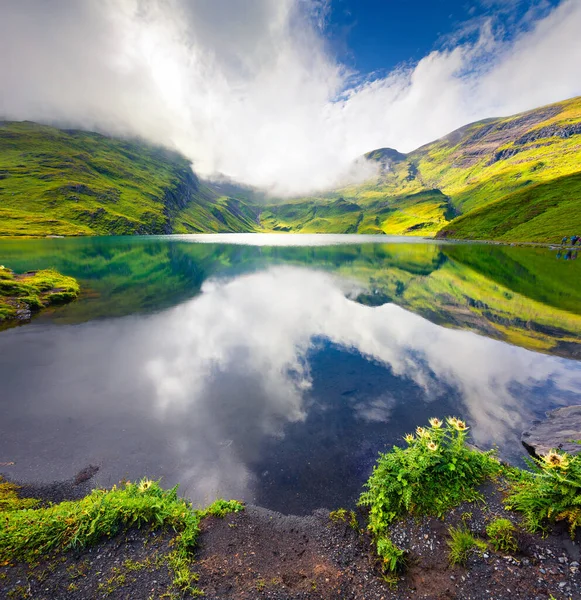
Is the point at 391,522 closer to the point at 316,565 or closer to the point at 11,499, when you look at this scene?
the point at 316,565

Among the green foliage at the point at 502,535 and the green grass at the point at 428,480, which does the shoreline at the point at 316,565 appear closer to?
the green foliage at the point at 502,535

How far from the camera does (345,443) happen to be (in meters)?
16.2

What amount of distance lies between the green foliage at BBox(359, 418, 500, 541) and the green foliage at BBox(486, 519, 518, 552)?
124cm

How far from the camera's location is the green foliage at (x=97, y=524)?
27.6ft

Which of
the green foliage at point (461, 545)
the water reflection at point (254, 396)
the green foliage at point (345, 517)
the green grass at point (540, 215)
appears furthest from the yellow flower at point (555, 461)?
the green grass at point (540, 215)

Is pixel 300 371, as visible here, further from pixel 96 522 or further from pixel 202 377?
pixel 96 522

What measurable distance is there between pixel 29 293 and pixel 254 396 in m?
47.6

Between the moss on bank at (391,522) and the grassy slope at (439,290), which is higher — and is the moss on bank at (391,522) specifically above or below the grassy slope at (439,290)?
below

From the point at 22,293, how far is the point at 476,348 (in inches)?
2588

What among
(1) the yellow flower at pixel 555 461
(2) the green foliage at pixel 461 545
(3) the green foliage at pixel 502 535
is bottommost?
(2) the green foliage at pixel 461 545

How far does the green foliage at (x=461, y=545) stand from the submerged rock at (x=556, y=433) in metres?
8.38

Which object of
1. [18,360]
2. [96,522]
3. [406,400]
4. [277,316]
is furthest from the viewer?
[277,316]

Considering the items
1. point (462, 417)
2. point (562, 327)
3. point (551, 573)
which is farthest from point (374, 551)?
point (562, 327)

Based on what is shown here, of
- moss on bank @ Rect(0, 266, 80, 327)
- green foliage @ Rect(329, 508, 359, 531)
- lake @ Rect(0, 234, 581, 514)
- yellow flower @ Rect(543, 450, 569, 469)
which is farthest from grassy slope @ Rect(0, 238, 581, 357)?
green foliage @ Rect(329, 508, 359, 531)
